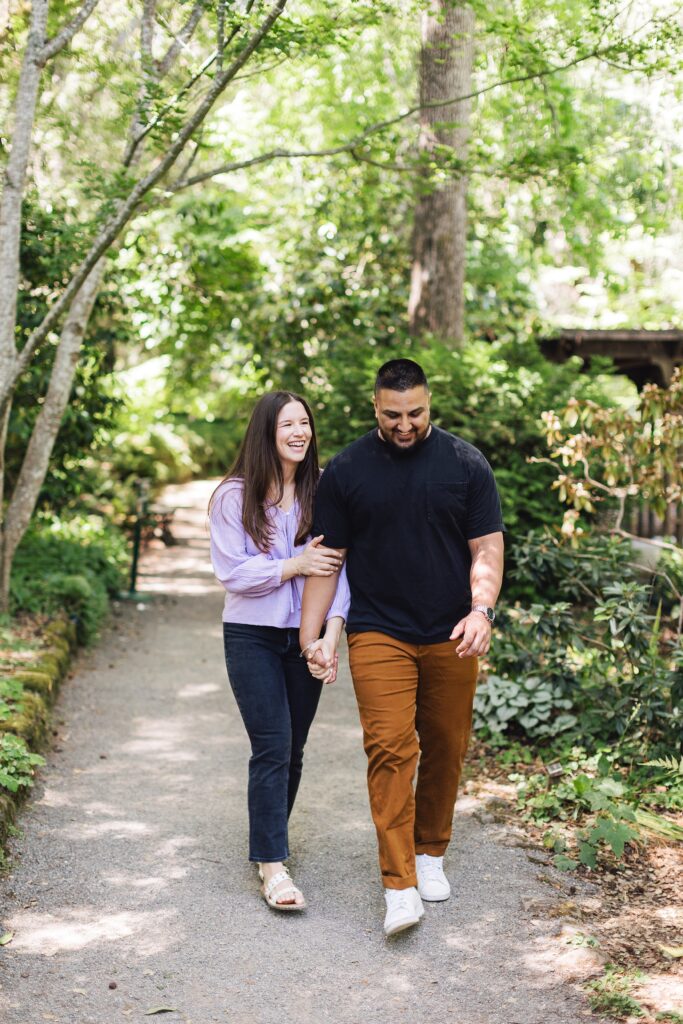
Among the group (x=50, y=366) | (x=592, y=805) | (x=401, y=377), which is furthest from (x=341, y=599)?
(x=50, y=366)

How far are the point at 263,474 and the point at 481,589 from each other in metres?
0.99

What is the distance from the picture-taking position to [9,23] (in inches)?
316

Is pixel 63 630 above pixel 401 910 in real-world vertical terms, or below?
above

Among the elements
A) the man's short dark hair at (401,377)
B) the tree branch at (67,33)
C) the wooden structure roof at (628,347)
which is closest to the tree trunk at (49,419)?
the tree branch at (67,33)

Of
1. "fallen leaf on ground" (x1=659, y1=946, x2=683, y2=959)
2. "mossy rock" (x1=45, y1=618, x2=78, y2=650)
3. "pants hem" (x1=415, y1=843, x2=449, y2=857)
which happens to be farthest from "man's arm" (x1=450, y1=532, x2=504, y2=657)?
"mossy rock" (x1=45, y1=618, x2=78, y2=650)

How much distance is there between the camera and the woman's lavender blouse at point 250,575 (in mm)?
4062

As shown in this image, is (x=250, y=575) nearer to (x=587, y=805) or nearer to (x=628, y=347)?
(x=587, y=805)

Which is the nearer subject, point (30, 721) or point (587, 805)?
point (587, 805)

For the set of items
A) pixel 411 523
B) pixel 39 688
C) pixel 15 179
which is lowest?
pixel 39 688

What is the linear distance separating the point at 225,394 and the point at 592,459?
27.6 feet

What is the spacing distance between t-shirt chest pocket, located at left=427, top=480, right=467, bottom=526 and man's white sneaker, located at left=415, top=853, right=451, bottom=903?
144 cm

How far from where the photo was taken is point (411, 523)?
3945 millimetres

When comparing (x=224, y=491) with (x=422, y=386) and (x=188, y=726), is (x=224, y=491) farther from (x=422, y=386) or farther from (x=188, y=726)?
(x=188, y=726)

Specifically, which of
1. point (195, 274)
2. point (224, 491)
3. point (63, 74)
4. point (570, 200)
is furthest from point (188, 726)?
point (63, 74)
